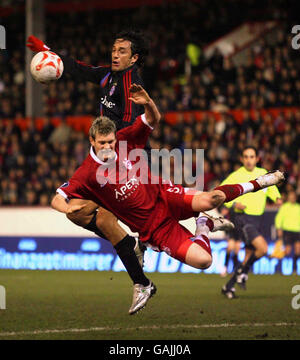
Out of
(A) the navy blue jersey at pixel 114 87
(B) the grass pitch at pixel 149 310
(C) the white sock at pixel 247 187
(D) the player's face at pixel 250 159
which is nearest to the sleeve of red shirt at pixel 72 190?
(A) the navy blue jersey at pixel 114 87

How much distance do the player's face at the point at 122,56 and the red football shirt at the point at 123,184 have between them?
3.40 feet

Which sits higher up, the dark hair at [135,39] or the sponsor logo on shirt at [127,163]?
the dark hair at [135,39]

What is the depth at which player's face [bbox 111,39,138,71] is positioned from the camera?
331 inches

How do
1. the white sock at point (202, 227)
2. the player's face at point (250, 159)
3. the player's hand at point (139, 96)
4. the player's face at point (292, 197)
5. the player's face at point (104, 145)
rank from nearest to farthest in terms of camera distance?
the player's hand at point (139, 96), the player's face at point (104, 145), the white sock at point (202, 227), the player's face at point (250, 159), the player's face at point (292, 197)

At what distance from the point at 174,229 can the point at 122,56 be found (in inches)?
77.1

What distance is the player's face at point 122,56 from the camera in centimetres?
841

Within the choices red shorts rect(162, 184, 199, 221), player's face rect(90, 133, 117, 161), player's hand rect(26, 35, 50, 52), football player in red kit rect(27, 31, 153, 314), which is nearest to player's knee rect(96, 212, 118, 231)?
football player in red kit rect(27, 31, 153, 314)

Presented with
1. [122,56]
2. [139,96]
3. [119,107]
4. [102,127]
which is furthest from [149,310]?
[139,96]

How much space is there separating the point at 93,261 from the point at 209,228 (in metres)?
6.50

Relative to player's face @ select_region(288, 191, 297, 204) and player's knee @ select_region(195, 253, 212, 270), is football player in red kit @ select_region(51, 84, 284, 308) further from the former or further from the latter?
player's face @ select_region(288, 191, 297, 204)

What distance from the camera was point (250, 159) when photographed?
10969mm

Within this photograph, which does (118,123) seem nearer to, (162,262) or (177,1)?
(162,262)

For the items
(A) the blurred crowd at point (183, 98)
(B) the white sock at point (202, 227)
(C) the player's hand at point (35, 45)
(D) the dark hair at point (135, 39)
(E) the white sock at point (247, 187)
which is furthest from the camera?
(A) the blurred crowd at point (183, 98)

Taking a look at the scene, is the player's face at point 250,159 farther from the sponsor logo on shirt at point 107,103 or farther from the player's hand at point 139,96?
the player's hand at point 139,96
